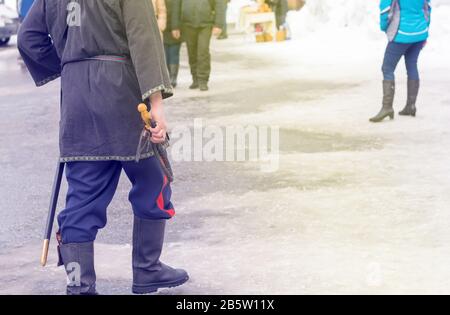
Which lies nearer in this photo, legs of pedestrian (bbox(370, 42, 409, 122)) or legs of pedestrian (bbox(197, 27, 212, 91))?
legs of pedestrian (bbox(370, 42, 409, 122))

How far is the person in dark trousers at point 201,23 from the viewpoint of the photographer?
47.8 ft

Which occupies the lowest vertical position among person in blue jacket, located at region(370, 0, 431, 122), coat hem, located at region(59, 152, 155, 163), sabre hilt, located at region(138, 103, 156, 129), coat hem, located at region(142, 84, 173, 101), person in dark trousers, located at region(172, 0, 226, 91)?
person in dark trousers, located at region(172, 0, 226, 91)

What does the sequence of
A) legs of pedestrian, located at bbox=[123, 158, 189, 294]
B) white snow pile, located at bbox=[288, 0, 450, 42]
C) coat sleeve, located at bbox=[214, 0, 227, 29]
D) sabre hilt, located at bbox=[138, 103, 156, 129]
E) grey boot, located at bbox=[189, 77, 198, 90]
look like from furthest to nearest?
1. white snow pile, located at bbox=[288, 0, 450, 42]
2. grey boot, located at bbox=[189, 77, 198, 90]
3. coat sleeve, located at bbox=[214, 0, 227, 29]
4. legs of pedestrian, located at bbox=[123, 158, 189, 294]
5. sabre hilt, located at bbox=[138, 103, 156, 129]

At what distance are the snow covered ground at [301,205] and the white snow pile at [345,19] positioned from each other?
7672mm

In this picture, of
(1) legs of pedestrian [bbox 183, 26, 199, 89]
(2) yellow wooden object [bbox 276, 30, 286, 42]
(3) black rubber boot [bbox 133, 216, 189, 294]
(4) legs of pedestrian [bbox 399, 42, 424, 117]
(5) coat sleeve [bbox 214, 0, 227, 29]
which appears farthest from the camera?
(2) yellow wooden object [bbox 276, 30, 286, 42]

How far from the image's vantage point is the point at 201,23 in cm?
1464

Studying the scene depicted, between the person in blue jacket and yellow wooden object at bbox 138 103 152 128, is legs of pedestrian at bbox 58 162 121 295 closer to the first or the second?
yellow wooden object at bbox 138 103 152 128

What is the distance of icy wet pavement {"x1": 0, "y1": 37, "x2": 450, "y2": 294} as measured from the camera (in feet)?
18.4

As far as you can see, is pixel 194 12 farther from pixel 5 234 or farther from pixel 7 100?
pixel 5 234

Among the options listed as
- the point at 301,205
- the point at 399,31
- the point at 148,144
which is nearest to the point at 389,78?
the point at 399,31

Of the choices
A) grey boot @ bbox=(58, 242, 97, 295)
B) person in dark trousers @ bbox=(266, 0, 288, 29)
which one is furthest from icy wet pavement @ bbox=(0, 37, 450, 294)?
person in dark trousers @ bbox=(266, 0, 288, 29)

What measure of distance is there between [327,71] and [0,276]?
462 inches

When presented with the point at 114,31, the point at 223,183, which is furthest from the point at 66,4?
the point at 223,183

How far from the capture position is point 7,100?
14.1m
